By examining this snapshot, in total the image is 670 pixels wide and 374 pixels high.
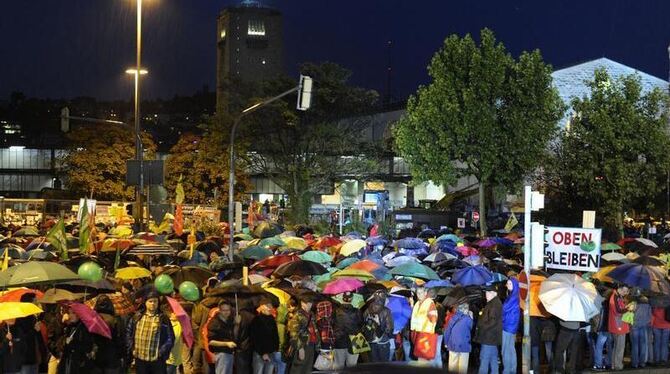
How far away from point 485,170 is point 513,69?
455 centimetres

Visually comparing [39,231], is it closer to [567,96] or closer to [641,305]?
[641,305]

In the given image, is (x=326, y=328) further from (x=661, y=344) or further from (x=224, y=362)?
(x=661, y=344)

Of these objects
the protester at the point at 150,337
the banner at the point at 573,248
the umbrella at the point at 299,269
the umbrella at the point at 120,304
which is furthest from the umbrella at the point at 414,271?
the protester at the point at 150,337

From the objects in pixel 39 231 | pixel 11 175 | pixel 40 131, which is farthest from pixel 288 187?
pixel 40 131

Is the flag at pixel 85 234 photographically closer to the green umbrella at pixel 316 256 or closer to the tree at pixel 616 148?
the green umbrella at pixel 316 256

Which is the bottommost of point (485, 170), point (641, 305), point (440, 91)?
point (641, 305)

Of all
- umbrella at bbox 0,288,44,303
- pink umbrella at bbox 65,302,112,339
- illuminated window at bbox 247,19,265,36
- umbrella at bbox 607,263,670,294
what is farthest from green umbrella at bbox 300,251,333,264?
illuminated window at bbox 247,19,265,36

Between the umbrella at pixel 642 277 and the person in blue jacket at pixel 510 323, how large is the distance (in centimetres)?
199

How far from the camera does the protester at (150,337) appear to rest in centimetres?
1041

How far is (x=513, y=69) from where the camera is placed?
37.4 meters

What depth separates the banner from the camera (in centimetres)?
1443

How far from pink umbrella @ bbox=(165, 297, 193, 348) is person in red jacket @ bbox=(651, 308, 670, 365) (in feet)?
26.5

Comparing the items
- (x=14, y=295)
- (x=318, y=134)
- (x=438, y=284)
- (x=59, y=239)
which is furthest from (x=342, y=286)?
(x=318, y=134)

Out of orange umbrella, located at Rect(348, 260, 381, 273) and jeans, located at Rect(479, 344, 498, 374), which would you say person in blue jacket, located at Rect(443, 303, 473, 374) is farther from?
orange umbrella, located at Rect(348, 260, 381, 273)
